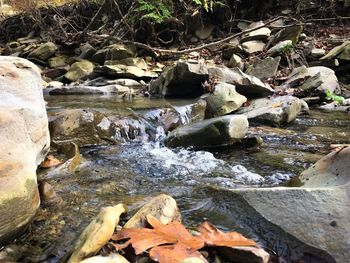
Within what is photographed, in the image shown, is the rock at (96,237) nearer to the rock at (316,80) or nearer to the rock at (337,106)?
the rock at (337,106)

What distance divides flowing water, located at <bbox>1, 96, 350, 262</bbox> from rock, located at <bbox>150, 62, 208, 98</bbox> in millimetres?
1615

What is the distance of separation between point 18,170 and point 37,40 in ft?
43.6

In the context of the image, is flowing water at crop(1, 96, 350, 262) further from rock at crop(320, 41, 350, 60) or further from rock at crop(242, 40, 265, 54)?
rock at crop(242, 40, 265, 54)

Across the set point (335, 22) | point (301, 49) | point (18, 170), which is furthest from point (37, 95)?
point (335, 22)

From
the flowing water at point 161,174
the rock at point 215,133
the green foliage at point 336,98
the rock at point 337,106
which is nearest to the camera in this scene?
the flowing water at point 161,174

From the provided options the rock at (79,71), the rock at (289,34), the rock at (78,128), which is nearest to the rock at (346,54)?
the rock at (289,34)

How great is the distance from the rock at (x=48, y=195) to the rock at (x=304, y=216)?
1.23 m

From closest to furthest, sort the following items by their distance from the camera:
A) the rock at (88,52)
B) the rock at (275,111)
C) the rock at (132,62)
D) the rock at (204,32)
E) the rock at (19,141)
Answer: the rock at (19,141), the rock at (275,111), the rock at (132,62), the rock at (88,52), the rock at (204,32)

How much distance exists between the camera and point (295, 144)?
15.2 feet

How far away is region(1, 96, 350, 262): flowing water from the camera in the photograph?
93.2 inches

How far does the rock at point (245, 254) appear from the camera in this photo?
1874mm

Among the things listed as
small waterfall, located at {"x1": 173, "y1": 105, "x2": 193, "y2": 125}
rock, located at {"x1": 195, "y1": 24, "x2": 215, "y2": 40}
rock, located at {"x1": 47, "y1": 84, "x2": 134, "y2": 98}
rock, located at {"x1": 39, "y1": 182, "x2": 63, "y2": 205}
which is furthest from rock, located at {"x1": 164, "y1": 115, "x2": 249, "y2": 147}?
rock, located at {"x1": 195, "y1": 24, "x2": 215, "y2": 40}

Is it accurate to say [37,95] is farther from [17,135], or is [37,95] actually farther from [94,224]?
[94,224]

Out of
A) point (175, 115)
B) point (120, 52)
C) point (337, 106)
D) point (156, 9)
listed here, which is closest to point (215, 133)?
point (175, 115)
